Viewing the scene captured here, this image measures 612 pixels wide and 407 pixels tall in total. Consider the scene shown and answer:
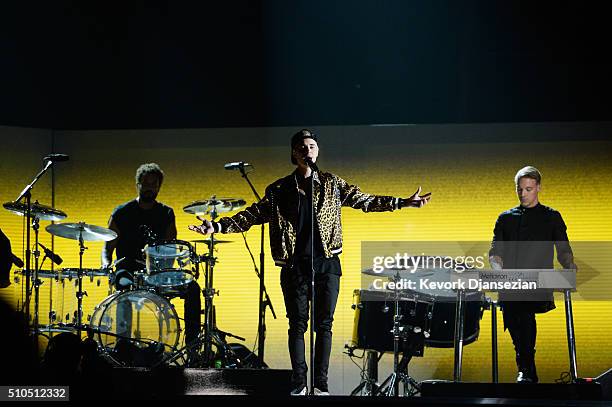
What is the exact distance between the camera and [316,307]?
5.21 meters

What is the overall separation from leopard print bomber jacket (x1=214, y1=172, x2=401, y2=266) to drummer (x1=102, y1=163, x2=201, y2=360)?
1380mm

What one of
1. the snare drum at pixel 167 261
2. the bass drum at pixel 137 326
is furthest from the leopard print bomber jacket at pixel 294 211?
the bass drum at pixel 137 326

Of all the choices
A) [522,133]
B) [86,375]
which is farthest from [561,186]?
[86,375]

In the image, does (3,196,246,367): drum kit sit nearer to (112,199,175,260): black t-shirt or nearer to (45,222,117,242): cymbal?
(45,222,117,242): cymbal

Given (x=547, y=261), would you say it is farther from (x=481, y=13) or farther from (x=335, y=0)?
(x=335, y=0)

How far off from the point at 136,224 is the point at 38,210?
79 centimetres

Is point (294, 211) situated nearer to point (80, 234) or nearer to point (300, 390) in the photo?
point (300, 390)

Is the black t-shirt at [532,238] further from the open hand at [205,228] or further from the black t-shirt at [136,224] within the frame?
the black t-shirt at [136,224]

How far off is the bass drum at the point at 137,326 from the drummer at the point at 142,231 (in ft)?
0.49

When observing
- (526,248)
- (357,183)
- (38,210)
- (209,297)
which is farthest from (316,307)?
(38,210)

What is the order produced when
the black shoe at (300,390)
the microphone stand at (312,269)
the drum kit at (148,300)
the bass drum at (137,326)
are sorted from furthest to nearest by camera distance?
the bass drum at (137,326), the drum kit at (148,300), the black shoe at (300,390), the microphone stand at (312,269)

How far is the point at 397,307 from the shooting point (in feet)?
20.1

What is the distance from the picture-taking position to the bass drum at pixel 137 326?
A: 21.5ft

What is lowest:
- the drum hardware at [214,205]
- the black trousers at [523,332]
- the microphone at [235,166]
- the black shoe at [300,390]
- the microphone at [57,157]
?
the black shoe at [300,390]
